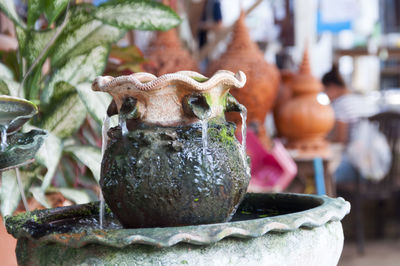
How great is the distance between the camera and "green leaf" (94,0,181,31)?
4.89ft

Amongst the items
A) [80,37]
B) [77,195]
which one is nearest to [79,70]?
[80,37]

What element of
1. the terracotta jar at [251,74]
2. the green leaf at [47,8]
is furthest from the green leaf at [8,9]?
the terracotta jar at [251,74]

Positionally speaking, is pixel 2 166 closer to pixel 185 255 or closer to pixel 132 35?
pixel 185 255

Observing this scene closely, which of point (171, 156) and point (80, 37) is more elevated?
point (80, 37)

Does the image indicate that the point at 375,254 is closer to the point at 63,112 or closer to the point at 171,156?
the point at 63,112

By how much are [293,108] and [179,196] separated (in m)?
1.95

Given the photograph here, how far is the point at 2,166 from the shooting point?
0.86 meters

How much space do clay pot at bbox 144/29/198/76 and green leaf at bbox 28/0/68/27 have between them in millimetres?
856

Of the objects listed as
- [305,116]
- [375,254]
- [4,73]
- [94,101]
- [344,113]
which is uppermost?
[4,73]

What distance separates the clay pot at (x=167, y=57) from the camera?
228 centimetres


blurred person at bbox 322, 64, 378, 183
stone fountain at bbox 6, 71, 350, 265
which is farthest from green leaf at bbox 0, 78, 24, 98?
blurred person at bbox 322, 64, 378, 183

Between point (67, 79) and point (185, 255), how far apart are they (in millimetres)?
1053

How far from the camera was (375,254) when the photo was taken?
4152 millimetres

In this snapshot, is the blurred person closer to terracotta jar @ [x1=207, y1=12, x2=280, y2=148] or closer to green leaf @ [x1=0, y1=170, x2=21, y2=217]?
terracotta jar @ [x1=207, y1=12, x2=280, y2=148]
